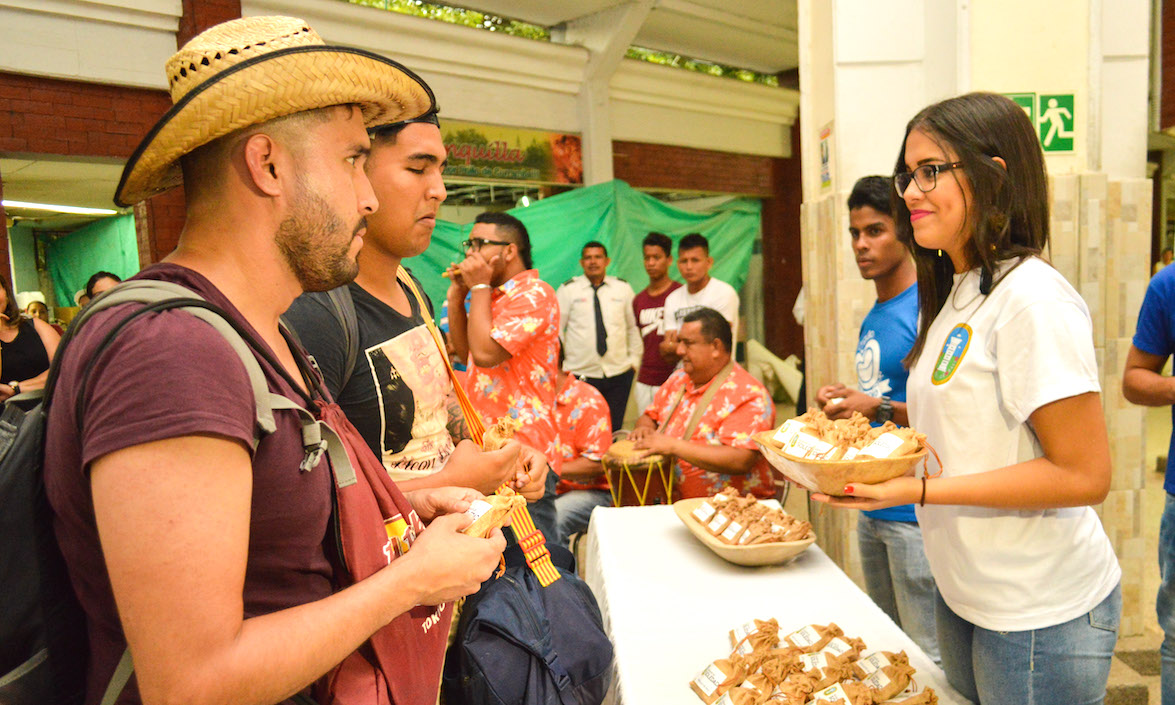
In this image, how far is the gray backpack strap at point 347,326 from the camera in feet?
4.71

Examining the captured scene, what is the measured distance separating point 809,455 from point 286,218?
1.19 m

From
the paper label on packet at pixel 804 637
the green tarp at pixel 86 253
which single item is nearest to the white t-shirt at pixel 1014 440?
the paper label on packet at pixel 804 637

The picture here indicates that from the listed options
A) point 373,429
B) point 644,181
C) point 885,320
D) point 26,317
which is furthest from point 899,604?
point 644,181

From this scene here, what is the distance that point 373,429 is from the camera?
4.95 ft

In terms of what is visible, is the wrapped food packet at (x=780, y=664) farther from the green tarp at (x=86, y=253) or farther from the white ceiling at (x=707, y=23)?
the green tarp at (x=86, y=253)

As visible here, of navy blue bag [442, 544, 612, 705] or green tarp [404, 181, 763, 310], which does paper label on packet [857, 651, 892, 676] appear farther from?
green tarp [404, 181, 763, 310]

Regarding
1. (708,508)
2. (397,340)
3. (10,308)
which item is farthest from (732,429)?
(10,308)

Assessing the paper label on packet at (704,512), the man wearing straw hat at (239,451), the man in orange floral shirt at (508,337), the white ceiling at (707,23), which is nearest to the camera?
the man wearing straw hat at (239,451)

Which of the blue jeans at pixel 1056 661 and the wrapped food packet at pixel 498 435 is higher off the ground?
the wrapped food packet at pixel 498 435

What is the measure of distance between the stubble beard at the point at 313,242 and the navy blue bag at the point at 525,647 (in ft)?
2.73

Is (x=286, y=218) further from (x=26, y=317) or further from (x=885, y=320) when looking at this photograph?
(x=26, y=317)

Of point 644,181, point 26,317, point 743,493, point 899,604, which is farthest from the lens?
point 644,181

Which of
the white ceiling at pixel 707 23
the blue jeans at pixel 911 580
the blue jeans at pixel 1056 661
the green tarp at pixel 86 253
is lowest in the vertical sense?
the blue jeans at pixel 911 580

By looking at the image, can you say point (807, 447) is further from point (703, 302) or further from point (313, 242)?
point (703, 302)
